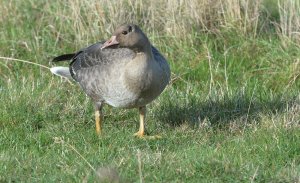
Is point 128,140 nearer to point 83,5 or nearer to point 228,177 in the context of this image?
point 228,177

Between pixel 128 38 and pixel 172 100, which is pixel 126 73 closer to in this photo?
pixel 128 38

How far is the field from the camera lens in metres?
5.29

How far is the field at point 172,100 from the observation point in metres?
5.29

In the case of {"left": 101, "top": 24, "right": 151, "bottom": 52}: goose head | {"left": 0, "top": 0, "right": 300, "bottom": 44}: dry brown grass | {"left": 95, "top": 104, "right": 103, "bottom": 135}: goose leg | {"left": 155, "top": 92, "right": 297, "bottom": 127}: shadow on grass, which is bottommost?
{"left": 155, "top": 92, "right": 297, "bottom": 127}: shadow on grass

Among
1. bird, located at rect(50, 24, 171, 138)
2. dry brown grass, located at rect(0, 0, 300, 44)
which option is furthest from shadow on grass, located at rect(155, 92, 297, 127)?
dry brown grass, located at rect(0, 0, 300, 44)

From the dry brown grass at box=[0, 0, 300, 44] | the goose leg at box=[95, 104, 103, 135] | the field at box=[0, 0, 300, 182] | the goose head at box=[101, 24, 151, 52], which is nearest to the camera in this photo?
the field at box=[0, 0, 300, 182]

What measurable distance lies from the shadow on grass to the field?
0.04 ft

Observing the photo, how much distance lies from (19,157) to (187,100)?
2.03 m

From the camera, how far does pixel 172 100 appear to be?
23.3 feet

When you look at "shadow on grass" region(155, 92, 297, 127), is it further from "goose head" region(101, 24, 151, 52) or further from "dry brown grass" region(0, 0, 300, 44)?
"dry brown grass" region(0, 0, 300, 44)

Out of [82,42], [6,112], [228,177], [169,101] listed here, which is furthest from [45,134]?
[82,42]

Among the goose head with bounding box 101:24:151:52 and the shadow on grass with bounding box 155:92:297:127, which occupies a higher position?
the goose head with bounding box 101:24:151:52

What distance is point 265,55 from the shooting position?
27.2 ft

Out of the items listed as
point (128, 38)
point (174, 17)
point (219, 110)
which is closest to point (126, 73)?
point (128, 38)
